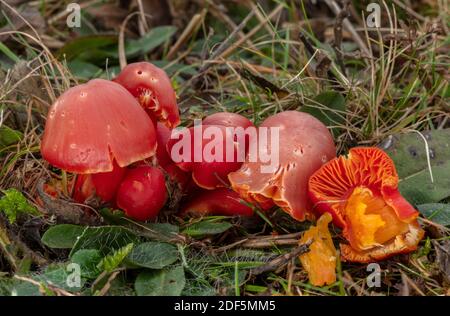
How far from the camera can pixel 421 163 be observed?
93.5 inches

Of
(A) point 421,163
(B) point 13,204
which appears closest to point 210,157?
(B) point 13,204

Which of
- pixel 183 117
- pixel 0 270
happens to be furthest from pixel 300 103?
pixel 0 270

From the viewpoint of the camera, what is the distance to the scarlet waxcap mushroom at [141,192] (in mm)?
2080

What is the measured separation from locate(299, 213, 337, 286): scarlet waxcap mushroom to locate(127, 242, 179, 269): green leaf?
0.37 m

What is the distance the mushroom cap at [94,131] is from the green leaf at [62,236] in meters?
0.23

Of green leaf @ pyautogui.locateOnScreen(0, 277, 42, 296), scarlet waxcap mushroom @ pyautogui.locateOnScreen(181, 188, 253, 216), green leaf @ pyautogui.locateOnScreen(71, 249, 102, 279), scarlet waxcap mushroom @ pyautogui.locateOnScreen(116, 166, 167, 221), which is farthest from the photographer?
scarlet waxcap mushroom @ pyautogui.locateOnScreen(181, 188, 253, 216)

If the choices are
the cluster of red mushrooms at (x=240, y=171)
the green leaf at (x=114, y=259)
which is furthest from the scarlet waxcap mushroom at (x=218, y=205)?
the green leaf at (x=114, y=259)

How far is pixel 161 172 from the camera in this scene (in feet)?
7.00

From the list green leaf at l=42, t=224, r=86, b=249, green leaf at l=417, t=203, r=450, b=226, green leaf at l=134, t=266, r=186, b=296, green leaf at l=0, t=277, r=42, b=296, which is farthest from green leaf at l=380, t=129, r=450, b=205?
green leaf at l=0, t=277, r=42, b=296

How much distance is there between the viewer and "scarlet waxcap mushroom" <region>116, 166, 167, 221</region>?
6.82 ft

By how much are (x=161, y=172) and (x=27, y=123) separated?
71cm

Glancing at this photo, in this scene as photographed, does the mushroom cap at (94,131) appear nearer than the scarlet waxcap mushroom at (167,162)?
Yes

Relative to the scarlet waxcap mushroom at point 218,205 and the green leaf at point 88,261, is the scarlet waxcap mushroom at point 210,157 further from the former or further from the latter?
the green leaf at point 88,261

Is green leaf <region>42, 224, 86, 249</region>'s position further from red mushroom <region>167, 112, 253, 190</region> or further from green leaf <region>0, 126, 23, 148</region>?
green leaf <region>0, 126, 23, 148</region>
